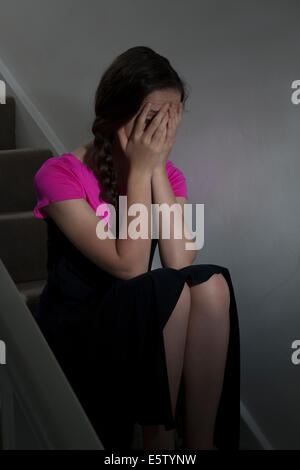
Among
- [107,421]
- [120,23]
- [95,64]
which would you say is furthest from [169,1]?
[107,421]

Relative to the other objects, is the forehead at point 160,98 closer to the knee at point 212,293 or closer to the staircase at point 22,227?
the knee at point 212,293

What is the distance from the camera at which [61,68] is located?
2596 millimetres

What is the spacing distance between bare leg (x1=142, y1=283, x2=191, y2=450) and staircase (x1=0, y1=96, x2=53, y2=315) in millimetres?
647

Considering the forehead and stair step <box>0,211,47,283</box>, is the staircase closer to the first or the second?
stair step <box>0,211,47,283</box>

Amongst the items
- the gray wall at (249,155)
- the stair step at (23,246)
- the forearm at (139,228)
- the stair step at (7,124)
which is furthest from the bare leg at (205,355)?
the stair step at (7,124)

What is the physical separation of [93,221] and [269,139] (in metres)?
0.53

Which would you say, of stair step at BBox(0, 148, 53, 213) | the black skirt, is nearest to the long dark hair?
the black skirt

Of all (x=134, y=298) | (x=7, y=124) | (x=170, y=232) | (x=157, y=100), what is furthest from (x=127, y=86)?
(x=7, y=124)

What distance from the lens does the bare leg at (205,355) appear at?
60.1 inches

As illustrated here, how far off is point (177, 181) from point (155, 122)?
1.03ft

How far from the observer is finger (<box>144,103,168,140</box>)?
1637 mm

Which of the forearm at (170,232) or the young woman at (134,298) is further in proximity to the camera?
the forearm at (170,232)

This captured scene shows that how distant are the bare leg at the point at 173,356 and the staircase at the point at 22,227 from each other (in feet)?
2.12
